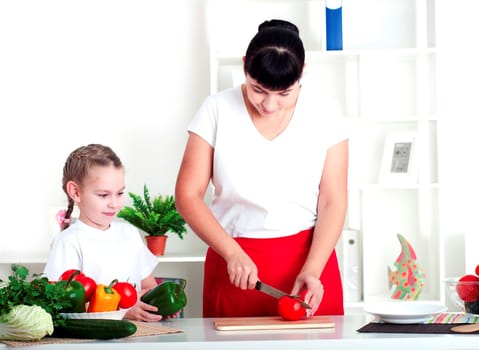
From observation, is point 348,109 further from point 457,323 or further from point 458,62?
point 457,323

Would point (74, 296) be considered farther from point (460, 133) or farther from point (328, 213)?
point (460, 133)

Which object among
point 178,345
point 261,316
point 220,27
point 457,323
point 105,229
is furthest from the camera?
point 220,27

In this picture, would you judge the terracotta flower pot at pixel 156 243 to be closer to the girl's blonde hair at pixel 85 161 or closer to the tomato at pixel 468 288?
the girl's blonde hair at pixel 85 161

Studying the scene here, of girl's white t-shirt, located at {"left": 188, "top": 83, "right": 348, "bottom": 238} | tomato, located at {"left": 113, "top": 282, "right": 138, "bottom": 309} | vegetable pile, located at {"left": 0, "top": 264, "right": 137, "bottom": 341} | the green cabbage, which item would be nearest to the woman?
girl's white t-shirt, located at {"left": 188, "top": 83, "right": 348, "bottom": 238}

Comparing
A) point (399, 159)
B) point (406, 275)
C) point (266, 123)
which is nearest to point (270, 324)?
point (266, 123)

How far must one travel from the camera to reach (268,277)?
2.62m

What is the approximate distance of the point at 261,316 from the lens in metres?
2.58

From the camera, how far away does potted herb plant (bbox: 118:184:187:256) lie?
418 cm

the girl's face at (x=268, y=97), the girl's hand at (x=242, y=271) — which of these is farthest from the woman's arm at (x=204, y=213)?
the girl's face at (x=268, y=97)

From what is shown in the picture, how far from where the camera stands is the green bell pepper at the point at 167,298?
2416 mm

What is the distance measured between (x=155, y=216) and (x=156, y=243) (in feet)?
A: 0.45

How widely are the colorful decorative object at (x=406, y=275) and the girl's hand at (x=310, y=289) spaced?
1848 millimetres

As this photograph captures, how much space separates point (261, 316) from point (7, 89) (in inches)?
99.1

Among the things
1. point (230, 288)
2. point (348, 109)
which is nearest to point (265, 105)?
point (230, 288)
